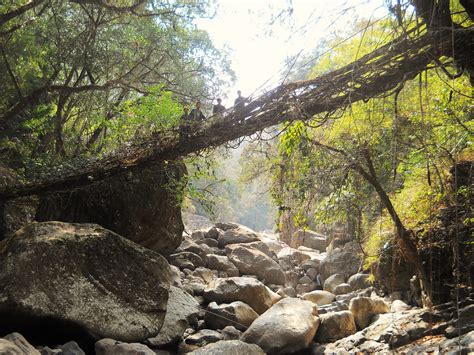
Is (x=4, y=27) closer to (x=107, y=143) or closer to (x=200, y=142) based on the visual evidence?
(x=107, y=143)

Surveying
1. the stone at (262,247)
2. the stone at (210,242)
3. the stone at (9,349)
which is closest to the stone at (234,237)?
the stone at (210,242)

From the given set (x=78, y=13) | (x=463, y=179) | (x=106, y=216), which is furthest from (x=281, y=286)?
(x=78, y=13)

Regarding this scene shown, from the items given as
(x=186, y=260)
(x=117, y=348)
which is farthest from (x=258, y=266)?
(x=117, y=348)

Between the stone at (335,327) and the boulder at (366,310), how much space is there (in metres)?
0.26

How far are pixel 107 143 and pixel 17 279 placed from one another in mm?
5004

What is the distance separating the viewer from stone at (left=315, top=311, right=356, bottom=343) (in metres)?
6.74

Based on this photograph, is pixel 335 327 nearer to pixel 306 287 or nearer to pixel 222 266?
pixel 222 266

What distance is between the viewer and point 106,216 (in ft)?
25.8

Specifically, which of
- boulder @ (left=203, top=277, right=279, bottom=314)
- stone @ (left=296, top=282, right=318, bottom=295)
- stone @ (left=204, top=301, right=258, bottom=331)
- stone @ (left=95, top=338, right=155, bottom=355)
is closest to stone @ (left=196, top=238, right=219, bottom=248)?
stone @ (left=296, top=282, right=318, bottom=295)

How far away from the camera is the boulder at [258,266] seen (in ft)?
37.0

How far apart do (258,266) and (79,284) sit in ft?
22.5

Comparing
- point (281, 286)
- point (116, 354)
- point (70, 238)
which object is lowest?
point (281, 286)

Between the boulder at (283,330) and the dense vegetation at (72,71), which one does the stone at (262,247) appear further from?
the boulder at (283,330)

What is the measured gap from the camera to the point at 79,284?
518 cm
